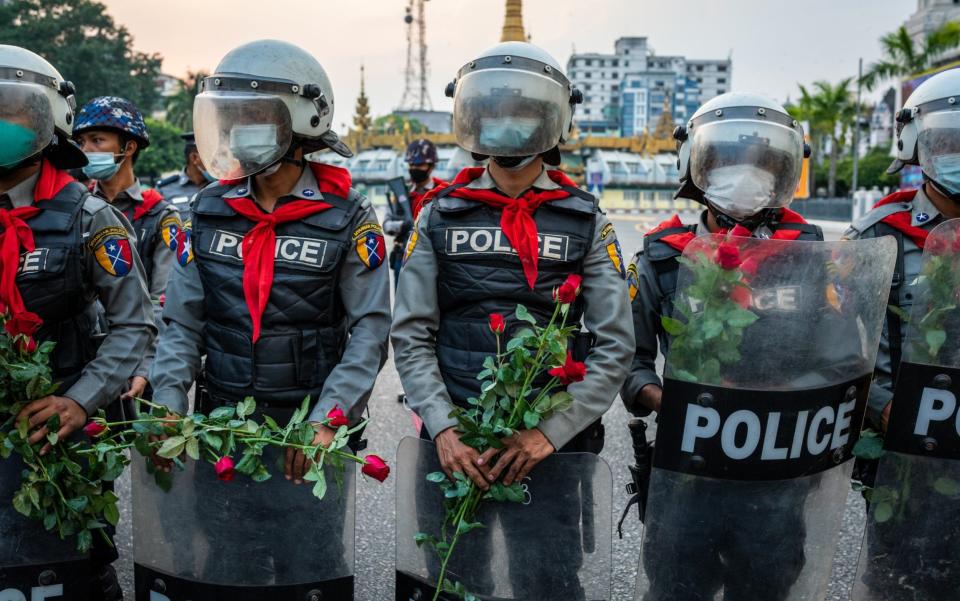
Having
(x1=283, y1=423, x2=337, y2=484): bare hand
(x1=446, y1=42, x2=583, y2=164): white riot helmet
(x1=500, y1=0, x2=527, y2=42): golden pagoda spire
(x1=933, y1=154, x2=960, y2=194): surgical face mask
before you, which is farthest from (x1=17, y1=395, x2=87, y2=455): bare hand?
(x1=500, y1=0, x2=527, y2=42): golden pagoda spire

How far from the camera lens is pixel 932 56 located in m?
36.9

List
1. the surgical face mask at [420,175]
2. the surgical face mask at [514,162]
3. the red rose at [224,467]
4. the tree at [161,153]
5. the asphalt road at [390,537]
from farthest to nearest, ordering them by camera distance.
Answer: the tree at [161,153], the surgical face mask at [420,175], the asphalt road at [390,537], the surgical face mask at [514,162], the red rose at [224,467]

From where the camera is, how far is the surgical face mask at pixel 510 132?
107 inches

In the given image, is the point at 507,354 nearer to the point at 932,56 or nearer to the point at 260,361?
the point at 260,361

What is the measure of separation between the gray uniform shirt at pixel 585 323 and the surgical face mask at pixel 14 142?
121 cm

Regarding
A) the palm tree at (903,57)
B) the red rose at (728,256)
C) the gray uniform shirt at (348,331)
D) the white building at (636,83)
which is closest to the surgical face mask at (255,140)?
the gray uniform shirt at (348,331)

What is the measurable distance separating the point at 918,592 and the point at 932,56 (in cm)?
4005

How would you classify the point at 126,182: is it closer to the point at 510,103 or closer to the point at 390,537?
the point at 390,537

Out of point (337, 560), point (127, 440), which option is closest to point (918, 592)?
point (337, 560)

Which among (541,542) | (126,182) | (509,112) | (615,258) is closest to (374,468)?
(541,542)

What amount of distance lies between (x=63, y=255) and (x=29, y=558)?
898 millimetres

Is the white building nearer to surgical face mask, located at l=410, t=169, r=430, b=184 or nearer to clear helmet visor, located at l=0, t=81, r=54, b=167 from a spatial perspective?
surgical face mask, located at l=410, t=169, r=430, b=184

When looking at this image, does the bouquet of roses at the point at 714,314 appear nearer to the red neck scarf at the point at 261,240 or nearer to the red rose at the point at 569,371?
the red rose at the point at 569,371

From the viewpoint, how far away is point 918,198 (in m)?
3.13
